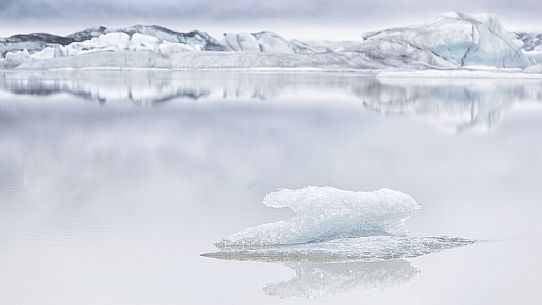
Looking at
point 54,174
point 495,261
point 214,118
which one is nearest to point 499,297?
point 495,261

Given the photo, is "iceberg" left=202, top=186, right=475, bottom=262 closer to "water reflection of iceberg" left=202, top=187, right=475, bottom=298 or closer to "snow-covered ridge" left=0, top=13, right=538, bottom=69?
"water reflection of iceberg" left=202, top=187, right=475, bottom=298

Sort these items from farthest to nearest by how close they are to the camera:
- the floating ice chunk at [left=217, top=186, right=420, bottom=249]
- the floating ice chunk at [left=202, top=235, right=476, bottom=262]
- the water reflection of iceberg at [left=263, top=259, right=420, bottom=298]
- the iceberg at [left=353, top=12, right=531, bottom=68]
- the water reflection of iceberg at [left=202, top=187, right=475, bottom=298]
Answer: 1. the iceberg at [left=353, top=12, right=531, bottom=68]
2. the floating ice chunk at [left=217, top=186, right=420, bottom=249]
3. the floating ice chunk at [left=202, top=235, right=476, bottom=262]
4. the water reflection of iceberg at [left=202, top=187, right=475, bottom=298]
5. the water reflection of iceberg at [left=263, top=259, right=420, bottom=298]

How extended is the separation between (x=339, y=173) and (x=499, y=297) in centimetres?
281

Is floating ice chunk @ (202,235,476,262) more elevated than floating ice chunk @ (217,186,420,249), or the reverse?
floating ice chunk @ (217,186,420,249)

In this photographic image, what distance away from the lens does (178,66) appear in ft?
127

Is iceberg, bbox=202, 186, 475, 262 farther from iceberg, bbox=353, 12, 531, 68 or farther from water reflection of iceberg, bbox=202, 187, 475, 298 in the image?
iceberg, bbox=353, 12, 531, 68

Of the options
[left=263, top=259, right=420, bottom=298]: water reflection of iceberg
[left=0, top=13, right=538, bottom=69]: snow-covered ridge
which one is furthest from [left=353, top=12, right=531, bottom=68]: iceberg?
[left=263, top=259, right=420, bottom=298]: water reflection of iceberg

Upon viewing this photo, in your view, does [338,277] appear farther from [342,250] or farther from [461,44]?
[461,44]

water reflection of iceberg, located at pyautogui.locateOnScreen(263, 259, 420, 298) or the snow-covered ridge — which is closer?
water reflection of iceberg, located at pyautogui.locateOnScreen(263, 259, 420, 298)

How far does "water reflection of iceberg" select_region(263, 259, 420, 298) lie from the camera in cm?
302

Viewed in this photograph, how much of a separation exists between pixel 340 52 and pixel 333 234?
39510mm

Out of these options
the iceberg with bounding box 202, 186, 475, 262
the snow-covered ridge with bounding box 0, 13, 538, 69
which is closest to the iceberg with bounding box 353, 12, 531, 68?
the snow-covered ridge with bounding box 0, 13, 538, 69

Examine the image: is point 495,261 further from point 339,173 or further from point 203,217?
point 339,173

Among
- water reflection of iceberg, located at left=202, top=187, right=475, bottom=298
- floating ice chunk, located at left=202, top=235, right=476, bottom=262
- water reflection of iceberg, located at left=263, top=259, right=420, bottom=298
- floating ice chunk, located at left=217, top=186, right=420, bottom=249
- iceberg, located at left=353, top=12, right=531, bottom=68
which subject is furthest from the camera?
iceberg, located at left=353, top=12, right=531, bottom=68
